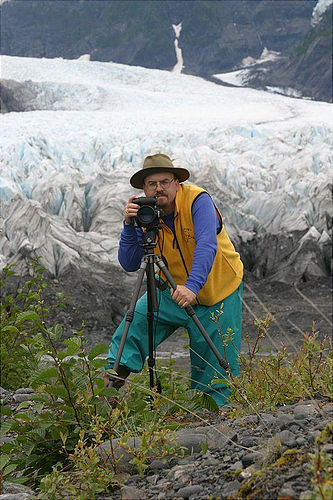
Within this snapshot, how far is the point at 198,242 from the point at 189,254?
317 mm

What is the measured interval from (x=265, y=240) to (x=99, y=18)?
130 meters

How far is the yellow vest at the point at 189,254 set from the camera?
12.6 ft

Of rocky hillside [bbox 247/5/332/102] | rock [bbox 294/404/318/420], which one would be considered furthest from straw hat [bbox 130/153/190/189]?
rocky hillside [bbox 247/5/332/102]

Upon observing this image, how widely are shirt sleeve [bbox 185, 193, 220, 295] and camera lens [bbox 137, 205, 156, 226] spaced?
273 millimetres

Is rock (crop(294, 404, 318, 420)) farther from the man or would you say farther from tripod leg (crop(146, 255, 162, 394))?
tripod leg (crop(146, 255, 162, 394))

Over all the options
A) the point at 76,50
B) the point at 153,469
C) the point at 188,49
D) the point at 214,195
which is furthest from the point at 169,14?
the point at 153,469

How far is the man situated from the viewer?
379cm

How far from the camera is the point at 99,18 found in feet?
433

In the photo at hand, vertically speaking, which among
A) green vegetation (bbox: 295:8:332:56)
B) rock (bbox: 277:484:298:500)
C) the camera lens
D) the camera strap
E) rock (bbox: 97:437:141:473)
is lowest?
rock (bbox: 97:437:141:473)

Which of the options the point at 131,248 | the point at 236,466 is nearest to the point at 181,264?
the point at 131,248

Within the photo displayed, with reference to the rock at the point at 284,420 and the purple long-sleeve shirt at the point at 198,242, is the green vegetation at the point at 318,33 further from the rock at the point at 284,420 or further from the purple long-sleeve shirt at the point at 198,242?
the rock at the point at 284,420

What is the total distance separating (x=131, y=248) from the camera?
156 inches

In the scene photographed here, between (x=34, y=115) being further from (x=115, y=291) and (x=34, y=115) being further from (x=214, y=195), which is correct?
(x=115, y=291)

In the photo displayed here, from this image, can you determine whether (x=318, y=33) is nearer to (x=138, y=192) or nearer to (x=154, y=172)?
(x=138, y=192)
